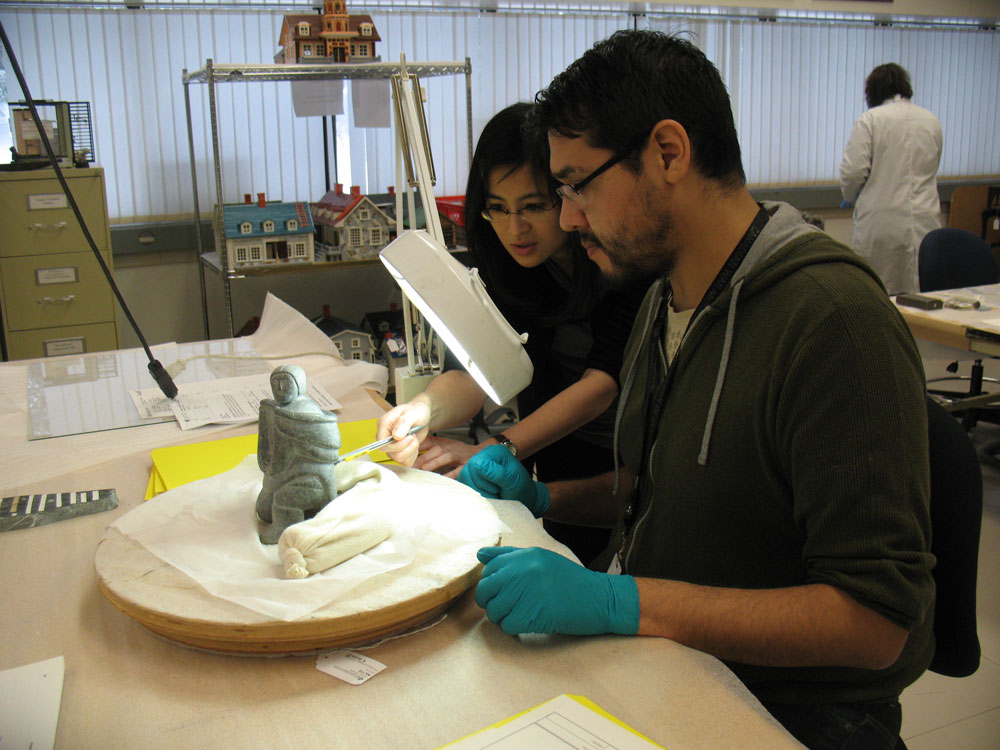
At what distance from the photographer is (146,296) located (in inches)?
148

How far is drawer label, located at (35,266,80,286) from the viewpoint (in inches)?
121

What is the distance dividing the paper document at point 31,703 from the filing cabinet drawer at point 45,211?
2599mm

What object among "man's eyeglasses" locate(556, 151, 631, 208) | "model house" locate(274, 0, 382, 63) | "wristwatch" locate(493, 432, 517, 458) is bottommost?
"wristwatch" locate(493, 432, 517, 458)

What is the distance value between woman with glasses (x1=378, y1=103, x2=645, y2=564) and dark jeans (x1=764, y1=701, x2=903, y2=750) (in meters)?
0.60

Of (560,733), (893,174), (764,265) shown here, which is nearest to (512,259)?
(764,265)

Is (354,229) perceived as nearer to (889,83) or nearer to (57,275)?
(57,275)

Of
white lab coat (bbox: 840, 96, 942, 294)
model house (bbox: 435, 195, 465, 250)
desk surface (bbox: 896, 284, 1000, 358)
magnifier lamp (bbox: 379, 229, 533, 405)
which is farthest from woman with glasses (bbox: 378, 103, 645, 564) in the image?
white lab coat (bbox: 840, 96, 942, 294)

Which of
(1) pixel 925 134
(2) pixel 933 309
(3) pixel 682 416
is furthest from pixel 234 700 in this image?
(1) pixel 925 134

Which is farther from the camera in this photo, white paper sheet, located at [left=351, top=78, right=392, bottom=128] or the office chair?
white paper sheet, located at [left=351, top=78, right=392, bottom=128]

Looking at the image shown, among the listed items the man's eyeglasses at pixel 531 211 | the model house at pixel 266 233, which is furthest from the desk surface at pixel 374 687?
Answer: the model house at pixel 266 233

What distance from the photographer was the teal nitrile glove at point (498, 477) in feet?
4.14

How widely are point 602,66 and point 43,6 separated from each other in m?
3.17

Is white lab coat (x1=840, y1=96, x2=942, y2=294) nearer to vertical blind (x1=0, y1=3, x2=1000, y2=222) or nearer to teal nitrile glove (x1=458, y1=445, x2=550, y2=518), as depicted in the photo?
vertical blind (x1=0, y1=3, x2=1000, y2=222)

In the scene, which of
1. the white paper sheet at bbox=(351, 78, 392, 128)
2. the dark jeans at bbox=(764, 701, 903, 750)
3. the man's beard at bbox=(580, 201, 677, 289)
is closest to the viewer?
the dark jeans at bbox=(764, 701, 903, 750)
